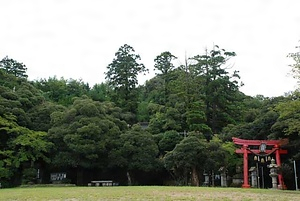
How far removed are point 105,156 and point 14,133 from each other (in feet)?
21.6

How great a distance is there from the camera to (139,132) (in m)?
26.0

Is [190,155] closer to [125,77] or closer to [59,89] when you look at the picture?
[125,77]

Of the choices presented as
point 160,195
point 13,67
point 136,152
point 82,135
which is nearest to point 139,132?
point 136,152

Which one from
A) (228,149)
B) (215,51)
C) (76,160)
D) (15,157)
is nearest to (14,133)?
(15,157)

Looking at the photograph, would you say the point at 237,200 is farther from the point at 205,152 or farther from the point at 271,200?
the point at 205,152

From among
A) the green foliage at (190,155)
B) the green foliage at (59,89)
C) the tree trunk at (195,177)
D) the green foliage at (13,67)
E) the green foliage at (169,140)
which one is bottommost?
the tree trunk at (195,177)

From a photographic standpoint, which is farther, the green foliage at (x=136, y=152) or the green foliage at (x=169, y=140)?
the green foliage at (x=169, y=140)

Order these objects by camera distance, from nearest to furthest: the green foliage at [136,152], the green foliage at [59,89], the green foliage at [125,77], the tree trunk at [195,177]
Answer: the tree trunk at [195,177] < the green foliage at [136,152] < the green foliage at [125,77] < the green foliage at [59,89]

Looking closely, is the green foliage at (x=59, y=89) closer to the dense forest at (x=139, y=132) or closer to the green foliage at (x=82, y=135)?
the dense forest at (x=139, y=132)

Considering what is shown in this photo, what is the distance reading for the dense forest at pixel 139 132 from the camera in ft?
72.1

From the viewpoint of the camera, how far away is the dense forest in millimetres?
21969

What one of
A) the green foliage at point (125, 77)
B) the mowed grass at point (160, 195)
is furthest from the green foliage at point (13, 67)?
the mowed grass at point (160, 195)

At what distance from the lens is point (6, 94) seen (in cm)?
2512

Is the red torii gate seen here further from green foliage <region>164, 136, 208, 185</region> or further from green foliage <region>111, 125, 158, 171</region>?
green foliage <region>111, 125, 158, 171</region>
